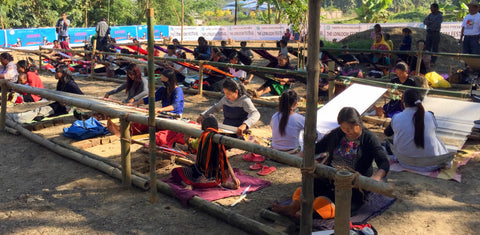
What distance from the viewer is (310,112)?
8.05 feet

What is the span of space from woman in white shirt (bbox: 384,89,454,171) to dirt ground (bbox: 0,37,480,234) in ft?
0.62

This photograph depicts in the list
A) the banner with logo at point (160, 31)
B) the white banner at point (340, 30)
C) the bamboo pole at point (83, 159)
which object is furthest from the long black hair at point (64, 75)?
the banner with logo at point (160, 31)

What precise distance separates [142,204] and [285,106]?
1.69 m

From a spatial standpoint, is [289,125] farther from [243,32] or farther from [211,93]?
[243,32]

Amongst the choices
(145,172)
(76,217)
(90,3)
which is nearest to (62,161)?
(145,172)

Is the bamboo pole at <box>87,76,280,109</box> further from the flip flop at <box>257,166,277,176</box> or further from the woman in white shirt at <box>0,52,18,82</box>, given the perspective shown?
the woman in white shirt at <box>0,52,18,82</box>

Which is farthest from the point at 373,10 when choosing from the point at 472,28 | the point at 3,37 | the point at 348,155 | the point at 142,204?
the point at 142,204

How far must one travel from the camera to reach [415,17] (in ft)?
119

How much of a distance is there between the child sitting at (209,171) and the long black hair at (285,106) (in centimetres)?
81

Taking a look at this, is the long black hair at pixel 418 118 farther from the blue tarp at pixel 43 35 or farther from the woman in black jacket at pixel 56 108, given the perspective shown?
the blue tarp at pixel 43 35

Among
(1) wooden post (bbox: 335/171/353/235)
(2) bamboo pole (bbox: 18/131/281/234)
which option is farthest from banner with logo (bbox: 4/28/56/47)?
(1) wooden post (bbox: 335/171/353/235)

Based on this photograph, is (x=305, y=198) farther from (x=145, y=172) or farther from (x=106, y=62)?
(x=106, y=62)

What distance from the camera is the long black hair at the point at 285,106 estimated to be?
429 centimetres

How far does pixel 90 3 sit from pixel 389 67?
22.5m
